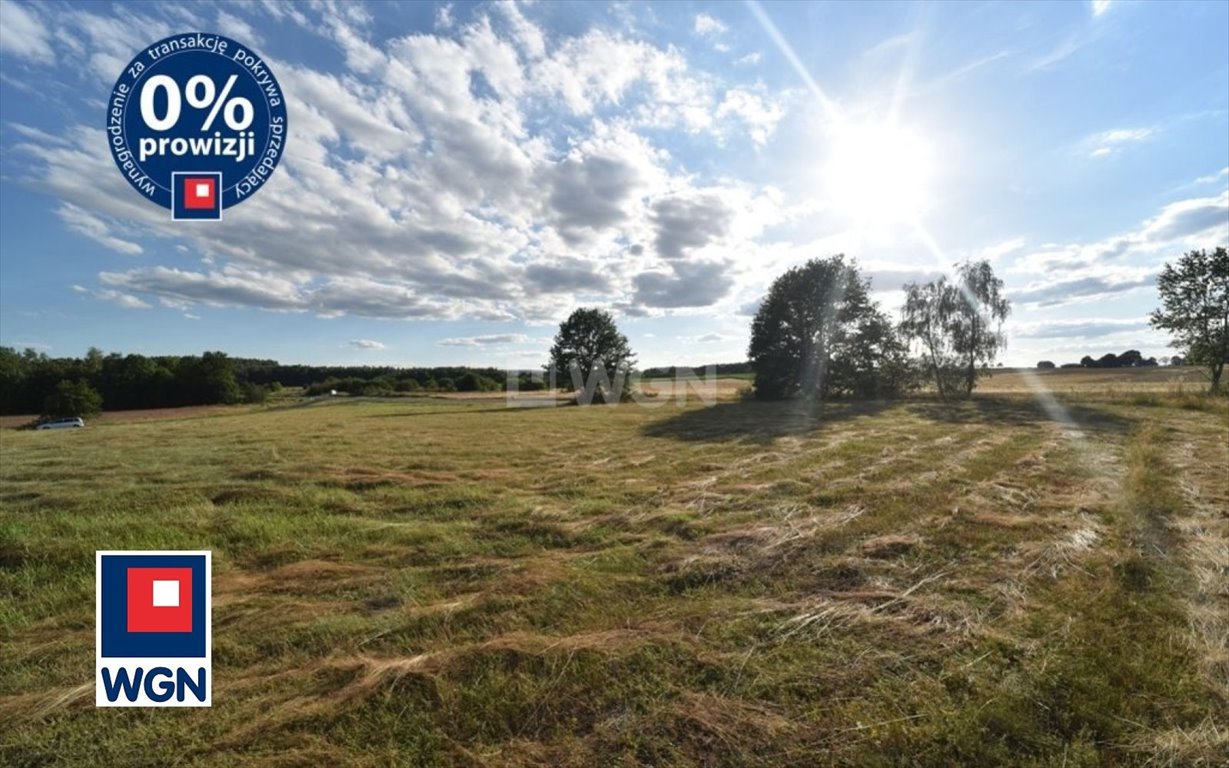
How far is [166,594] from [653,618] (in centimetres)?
426

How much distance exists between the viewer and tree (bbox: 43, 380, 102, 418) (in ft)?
149

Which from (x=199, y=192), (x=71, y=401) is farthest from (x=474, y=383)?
(x=199, y=192)

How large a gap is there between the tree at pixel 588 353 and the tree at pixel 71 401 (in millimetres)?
43790

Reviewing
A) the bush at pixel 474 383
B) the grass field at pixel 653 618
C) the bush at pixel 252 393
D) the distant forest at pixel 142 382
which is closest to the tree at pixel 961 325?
the distant forest at pixel 142 382

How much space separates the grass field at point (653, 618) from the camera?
104 inches

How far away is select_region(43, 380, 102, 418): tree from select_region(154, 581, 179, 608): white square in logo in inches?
2366

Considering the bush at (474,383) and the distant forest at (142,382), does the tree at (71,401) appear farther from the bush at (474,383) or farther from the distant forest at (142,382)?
the bush at (474,383)

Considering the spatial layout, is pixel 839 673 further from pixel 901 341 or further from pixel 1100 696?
pixel 901 341

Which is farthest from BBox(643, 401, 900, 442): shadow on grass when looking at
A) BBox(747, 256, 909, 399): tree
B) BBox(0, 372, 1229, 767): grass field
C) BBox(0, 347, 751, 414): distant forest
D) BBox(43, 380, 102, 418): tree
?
BBox(43, 380, 102, 418): tree

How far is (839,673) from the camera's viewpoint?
312 cm

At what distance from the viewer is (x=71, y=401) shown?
46.1 meters

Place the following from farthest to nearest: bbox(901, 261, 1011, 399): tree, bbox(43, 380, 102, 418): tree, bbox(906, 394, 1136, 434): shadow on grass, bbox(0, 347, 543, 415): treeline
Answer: bbox(0, 347, 543, 415): treeline
bbox(43, 380, 102, 418): tree
bbox(901, 261, 1011, 399): tree
bbox(906, 394, 1136, 434): shadow on grass

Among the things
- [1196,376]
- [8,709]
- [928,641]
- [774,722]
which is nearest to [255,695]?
[8,709]

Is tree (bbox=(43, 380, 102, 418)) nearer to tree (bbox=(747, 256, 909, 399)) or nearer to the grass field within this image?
the grass field
